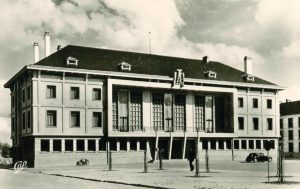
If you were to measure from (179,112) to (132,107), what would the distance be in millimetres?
6092

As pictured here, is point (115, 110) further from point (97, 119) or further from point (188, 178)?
point (188, 178)

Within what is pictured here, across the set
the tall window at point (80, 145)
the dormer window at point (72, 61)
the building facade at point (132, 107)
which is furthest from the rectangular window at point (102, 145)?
the dormer window at point (72, 61)

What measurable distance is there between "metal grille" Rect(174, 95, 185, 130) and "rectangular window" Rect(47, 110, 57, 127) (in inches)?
565

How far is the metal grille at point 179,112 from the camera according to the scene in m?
54.1

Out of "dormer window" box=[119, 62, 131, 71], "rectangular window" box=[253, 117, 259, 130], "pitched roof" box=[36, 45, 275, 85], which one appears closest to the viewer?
"pitched roof" box=[36, 45, 275, 85]

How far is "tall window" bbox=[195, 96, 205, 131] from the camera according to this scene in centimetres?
5575

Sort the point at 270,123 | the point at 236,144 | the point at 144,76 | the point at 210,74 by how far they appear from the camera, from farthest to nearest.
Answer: the point at 270,123
the point at 236,144
the point at 210,74
the point at 144,76

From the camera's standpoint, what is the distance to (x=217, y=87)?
5553cm

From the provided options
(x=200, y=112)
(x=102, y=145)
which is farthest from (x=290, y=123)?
(x=102, y=145)

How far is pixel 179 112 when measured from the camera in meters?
54.5

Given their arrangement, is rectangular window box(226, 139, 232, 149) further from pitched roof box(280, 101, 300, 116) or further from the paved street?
the paved street

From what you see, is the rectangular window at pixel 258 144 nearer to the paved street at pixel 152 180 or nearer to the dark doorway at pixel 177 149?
the dark doorway at pixel 177 149

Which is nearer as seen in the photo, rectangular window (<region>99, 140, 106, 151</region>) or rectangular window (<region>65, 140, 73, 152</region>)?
rectangular window (<region>65, 140, 73, 152</region>)

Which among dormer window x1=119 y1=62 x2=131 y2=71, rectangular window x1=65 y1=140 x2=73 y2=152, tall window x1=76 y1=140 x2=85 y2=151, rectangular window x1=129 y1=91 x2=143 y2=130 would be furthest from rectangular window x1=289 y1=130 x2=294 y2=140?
rectangular window x1=65 y1=140 x2=73 y2=152
